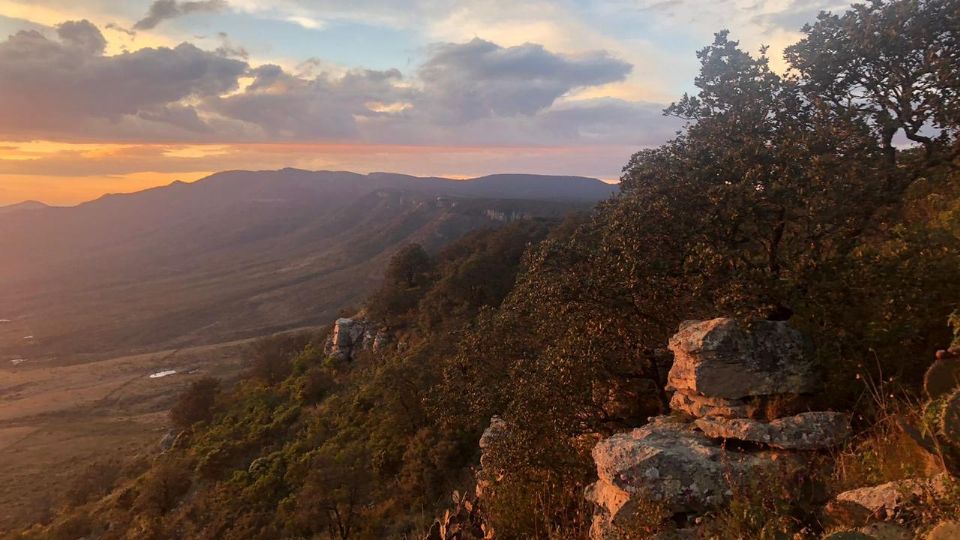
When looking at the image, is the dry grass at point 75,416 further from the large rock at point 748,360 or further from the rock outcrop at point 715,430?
the large rock at point 748,360

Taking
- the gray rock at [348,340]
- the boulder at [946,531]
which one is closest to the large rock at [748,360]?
the boulder at [946,531]

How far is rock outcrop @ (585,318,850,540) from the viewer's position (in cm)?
794

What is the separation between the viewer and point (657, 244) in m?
11.9

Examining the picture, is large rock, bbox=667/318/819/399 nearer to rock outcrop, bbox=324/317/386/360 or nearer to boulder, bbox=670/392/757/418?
boulder, bbox=670/392/757/418

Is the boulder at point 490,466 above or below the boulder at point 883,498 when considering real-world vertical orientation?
below

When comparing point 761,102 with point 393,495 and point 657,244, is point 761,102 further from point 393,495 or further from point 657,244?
point 393,495

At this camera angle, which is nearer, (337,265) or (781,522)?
(781,522)

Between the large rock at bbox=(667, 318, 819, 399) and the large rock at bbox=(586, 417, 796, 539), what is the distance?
111 centimetres

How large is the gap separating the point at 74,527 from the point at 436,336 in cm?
2672

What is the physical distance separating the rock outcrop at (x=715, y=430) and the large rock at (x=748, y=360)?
2 centimetres

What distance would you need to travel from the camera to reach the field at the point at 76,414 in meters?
50.9

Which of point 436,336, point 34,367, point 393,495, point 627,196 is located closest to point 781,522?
point 627,196

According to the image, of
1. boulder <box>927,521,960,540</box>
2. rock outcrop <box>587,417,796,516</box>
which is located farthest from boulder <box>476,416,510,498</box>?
boulder <box>927,521,960,540</box>

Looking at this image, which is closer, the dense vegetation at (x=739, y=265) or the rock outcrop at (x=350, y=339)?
the dense vegetation at (x=739, y=265)
